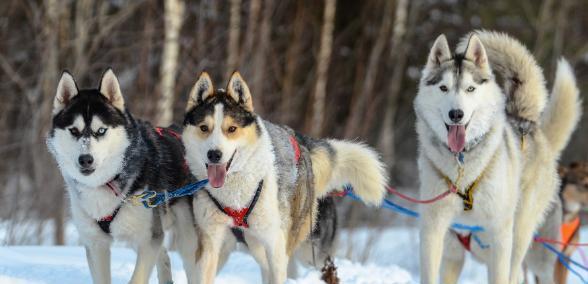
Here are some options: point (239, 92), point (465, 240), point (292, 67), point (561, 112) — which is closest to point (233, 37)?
point (292, 67)

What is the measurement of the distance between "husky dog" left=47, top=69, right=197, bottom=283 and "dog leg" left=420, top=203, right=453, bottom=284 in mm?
1271

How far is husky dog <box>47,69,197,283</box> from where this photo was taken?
382cm

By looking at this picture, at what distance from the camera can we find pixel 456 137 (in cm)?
435

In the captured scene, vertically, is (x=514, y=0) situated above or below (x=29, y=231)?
above

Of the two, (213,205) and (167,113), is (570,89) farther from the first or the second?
A: (167,113)

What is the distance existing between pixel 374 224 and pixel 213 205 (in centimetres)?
653

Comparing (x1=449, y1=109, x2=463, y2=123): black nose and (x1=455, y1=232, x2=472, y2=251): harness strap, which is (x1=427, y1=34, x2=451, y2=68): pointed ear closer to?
(x1=449, y1=109, x2=463, y2=123): black nose

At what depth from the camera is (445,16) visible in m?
17.9

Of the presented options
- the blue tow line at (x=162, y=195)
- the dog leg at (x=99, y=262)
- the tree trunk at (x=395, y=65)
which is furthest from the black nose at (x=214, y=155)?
the tree trunk at (x=395, y=65)

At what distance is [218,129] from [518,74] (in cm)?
227

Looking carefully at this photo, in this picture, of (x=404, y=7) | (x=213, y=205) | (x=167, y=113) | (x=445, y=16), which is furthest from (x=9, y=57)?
(x=445, y=16)

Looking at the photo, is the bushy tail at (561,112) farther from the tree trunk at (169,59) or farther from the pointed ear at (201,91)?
the tree trunk at (169,59)

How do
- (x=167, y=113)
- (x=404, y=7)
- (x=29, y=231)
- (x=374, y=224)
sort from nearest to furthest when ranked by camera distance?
1. (x=29, y=231)
2. (x=167, y=113)
3. (x=374, y=224)
4. (x=404, y=7)

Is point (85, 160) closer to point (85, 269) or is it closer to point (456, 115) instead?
point (85, 269)
